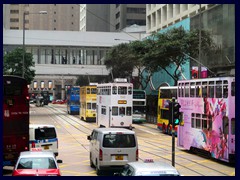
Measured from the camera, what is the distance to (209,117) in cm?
2097

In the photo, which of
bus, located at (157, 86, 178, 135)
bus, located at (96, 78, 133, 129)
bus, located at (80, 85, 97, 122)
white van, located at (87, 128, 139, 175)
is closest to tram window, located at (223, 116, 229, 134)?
white van, located at (87, 128, 139, 175)

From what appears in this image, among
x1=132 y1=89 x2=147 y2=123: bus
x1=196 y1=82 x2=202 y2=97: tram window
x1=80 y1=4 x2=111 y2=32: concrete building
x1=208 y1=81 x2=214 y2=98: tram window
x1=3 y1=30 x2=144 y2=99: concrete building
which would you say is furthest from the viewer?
x1=80 y1=4 x2=111 y2=32: concrete building

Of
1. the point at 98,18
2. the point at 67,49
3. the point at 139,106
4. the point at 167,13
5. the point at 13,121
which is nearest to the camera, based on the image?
the point at 13,121

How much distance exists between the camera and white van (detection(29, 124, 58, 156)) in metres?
19.6

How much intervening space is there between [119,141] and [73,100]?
150 feet

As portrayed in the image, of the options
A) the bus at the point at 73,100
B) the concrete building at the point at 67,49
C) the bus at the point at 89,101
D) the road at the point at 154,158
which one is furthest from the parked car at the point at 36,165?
the concrete building at the point at 67,49

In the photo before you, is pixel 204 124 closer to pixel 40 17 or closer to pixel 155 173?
pixel 155 173

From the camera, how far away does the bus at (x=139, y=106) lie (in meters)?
47.3

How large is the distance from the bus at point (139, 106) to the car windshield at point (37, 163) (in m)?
34.4

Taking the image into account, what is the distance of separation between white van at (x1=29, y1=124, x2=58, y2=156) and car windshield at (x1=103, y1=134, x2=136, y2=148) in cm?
428

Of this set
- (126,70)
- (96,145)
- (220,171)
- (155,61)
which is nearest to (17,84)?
(96,145)

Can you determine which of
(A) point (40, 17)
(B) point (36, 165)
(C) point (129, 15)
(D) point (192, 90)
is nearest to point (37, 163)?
(B) point (36, 165)

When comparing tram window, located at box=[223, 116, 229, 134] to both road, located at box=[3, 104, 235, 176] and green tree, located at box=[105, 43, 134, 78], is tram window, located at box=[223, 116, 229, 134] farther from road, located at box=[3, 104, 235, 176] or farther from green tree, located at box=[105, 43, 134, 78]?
green tree, located at box=[105, 43, 134, 78]

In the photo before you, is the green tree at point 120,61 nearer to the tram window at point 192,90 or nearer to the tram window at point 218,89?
the tram window at point 192,90
